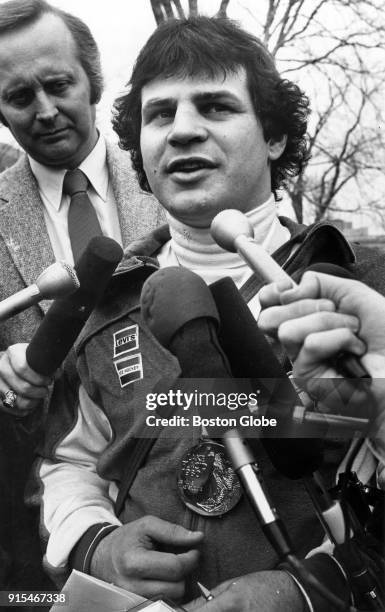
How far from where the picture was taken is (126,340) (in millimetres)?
1050

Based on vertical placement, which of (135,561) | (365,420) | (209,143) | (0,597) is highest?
(209,143)

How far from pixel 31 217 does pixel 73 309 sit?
301 millimetres

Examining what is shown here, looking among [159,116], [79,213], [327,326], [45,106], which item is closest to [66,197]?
[79,213]

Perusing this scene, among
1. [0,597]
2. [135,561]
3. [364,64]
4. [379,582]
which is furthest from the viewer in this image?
[364,64]

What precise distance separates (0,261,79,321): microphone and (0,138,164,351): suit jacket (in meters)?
0.28

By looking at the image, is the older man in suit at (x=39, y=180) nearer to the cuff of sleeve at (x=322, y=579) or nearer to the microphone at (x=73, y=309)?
the microphone at (x=73, y=309)

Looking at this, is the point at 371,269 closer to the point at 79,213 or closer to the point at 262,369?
the point at 262,369

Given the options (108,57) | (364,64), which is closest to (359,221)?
(364,64)

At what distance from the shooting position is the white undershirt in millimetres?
1262

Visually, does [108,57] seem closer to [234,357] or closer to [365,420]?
[234,357]

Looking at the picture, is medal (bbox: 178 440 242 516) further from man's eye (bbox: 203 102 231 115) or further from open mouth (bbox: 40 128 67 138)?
open mouth (bbox: 40 128 67 138)

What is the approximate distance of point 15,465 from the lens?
3.78 feet

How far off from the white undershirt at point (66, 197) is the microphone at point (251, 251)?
0.46 metres

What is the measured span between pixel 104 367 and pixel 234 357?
11.2 inches
